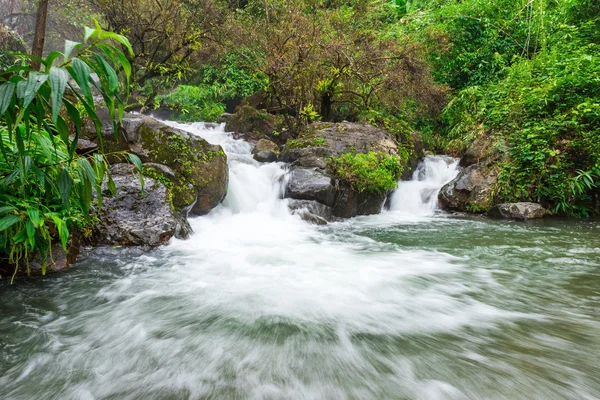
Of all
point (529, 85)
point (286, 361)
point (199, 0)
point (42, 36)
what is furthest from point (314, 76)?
point (286, 361)

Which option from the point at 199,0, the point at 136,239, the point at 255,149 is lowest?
the point at 136,239

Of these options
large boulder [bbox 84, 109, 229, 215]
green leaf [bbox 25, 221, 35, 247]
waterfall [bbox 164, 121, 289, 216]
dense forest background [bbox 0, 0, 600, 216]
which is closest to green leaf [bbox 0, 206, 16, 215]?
green leaf [bbox 25, 221, 35, 247]

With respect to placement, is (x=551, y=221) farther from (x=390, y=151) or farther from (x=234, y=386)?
(x=234, y=386)

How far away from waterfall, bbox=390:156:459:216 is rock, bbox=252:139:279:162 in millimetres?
3293

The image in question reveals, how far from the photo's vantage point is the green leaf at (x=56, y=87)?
1020 millimetres

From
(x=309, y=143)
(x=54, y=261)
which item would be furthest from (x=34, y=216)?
(x=309, y=143)

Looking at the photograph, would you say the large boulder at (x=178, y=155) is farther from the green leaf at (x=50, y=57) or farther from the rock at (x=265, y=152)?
the green leaf at (x=50, y=57)

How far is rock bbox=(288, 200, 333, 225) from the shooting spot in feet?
20.5

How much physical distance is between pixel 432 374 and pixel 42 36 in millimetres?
5609

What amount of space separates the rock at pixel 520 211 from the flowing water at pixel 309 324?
2.20m

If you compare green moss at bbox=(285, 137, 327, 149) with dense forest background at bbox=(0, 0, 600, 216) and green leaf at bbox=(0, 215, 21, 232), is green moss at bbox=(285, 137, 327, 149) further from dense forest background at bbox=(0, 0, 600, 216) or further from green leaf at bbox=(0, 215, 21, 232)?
green leaf at bbox=(0, 215, 21, 232)

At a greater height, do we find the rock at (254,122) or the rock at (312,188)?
the rock at (254,122)

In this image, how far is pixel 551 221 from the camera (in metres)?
→ 6.36

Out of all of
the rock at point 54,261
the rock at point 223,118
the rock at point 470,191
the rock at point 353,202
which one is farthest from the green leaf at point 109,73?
the rock at point 223,118
